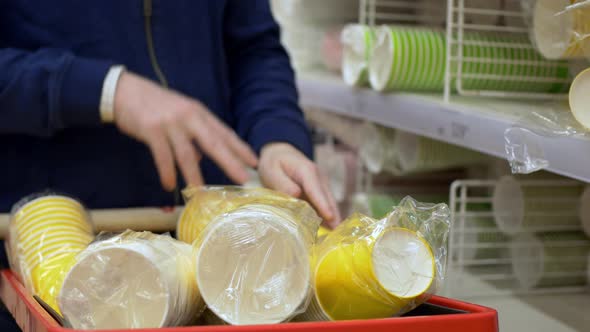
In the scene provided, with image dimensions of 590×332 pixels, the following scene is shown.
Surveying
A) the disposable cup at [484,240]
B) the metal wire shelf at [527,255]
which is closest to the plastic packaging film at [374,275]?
the metal wire shelf at [527,255]

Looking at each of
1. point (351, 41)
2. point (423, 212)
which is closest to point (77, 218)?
point (423, 212)

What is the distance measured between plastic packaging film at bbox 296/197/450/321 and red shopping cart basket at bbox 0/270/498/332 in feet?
0.07

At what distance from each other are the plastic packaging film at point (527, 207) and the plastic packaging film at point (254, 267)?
33.2 inches

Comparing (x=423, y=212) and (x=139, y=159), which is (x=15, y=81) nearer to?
(x=139, y=159)

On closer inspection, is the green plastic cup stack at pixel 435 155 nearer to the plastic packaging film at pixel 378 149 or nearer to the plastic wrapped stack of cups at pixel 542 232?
the plastic packaging film at pixel 378 149

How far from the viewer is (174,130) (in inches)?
33.6

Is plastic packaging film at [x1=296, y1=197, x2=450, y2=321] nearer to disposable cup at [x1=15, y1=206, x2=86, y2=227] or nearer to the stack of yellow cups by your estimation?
the stack of yellow cups

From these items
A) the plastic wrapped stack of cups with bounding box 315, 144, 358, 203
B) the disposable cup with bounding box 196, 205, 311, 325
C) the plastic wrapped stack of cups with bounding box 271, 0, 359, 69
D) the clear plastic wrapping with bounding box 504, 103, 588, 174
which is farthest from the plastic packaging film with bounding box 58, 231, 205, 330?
the plastic wrapped stack of cups with bounding box 271, 0, 359, 69

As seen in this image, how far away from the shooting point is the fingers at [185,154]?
33.8 inches

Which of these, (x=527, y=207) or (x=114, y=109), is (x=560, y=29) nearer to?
(x=527, y=207)

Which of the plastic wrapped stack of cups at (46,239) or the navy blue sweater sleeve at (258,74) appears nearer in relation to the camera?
the plastic wrapped stack of cups at (46,239)

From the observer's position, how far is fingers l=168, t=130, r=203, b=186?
86 cm

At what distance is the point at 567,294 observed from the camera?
1273 mm

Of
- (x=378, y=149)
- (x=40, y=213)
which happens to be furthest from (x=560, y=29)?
(x=378, y=149)
